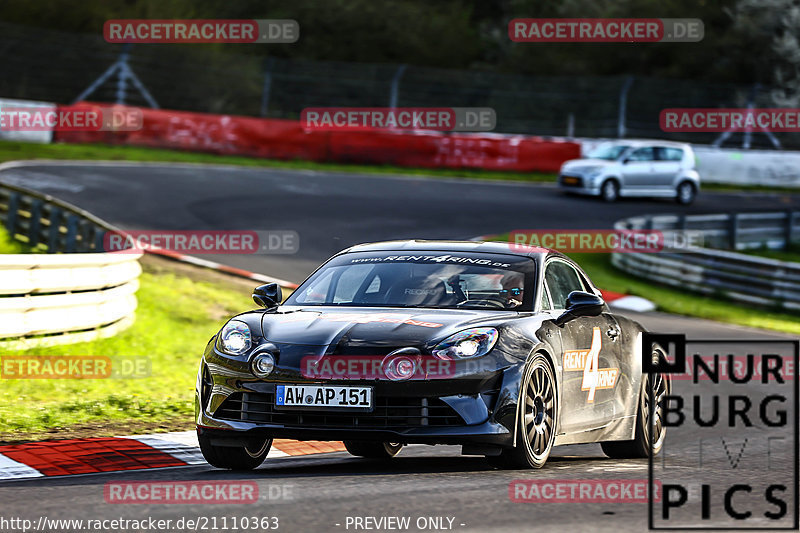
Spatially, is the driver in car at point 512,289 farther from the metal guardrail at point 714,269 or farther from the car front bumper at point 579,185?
the car front bumper at point 579,185

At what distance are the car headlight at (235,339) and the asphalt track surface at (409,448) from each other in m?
0.67

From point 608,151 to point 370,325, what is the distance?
25.8 m

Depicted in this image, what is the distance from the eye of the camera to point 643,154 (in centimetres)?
3216

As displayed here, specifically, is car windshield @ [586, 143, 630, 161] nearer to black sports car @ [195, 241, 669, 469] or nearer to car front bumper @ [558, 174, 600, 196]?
car front bumper @ [558, 174, 600, 196]

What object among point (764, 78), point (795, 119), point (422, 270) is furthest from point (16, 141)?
point (764, 78)

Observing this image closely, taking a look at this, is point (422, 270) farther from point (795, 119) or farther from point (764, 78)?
point (764, 78)

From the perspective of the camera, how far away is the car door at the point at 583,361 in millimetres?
7414

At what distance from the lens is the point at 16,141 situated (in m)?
31.3

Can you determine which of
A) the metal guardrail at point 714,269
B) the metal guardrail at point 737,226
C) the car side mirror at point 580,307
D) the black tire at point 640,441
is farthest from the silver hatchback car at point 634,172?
the car side mirror at point 580,307

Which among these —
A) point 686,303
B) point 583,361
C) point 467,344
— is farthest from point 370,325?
point 686,303

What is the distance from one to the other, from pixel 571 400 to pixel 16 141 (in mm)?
26277

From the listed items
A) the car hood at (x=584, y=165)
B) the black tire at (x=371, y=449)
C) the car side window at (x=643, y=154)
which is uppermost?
the car side window at (x=643, y=154)

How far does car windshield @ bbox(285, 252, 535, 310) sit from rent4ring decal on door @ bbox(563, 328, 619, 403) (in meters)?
0.41

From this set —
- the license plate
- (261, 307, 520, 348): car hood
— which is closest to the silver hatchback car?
(261, 307, 520, 348): car hood
